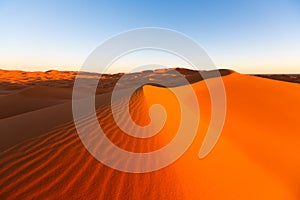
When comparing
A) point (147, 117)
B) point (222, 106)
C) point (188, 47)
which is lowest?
point (147, 117)

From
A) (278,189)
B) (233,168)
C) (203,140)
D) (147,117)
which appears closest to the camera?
(278,189)

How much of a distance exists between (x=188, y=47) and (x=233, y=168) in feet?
15.2

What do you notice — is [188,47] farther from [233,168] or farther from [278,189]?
[278,189]

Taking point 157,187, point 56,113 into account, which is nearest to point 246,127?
point 157,187

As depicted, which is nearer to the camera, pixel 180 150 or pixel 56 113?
pixel 180 150

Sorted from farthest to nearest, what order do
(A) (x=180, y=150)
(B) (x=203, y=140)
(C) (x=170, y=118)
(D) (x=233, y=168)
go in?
(C) (x=170, y=118) → (B) (x=203, y=140) → (A) (x=180, y=150) → (D) (x=233, y=168)

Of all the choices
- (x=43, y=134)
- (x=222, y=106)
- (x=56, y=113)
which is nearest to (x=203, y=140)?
(x=222, y=106)

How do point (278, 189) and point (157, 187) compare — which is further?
point (157, 187)

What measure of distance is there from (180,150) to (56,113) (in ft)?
18.6

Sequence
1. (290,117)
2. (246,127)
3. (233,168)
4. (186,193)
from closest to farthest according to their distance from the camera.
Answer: (186,193) → (233,168) → (246,127) → (290,117)

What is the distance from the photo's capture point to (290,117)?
456cm

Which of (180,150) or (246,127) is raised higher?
(246,127)

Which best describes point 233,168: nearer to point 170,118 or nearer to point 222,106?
point 170,118

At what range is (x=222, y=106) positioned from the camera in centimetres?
618
